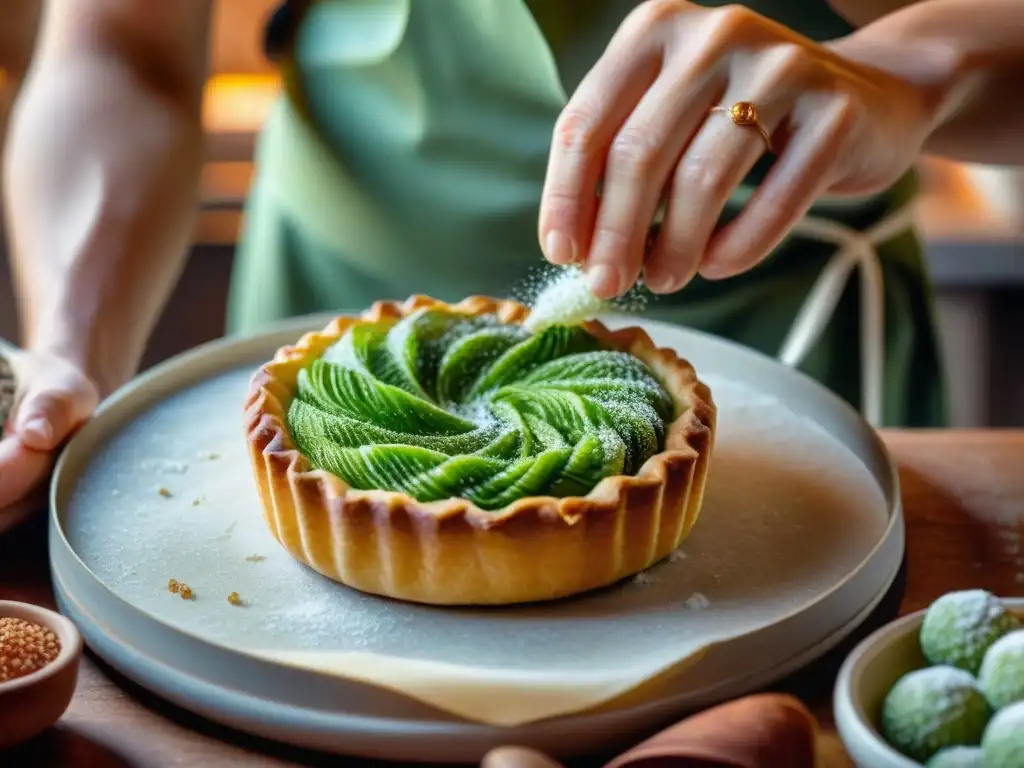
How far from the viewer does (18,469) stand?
182 cm

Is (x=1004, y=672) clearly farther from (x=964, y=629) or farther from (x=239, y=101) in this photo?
(x=239, y=101)

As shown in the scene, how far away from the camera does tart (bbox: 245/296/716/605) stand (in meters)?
1.63

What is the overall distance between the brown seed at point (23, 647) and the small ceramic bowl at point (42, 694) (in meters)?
0.01

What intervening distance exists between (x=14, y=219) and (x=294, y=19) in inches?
31.7

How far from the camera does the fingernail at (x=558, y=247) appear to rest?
181 cm

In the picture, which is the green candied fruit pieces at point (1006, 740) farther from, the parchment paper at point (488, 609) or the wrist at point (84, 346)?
the wrist at point (84, 346)

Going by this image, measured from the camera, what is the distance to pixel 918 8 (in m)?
2.26

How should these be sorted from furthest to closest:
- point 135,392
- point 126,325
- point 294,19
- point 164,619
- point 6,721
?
point 294,19
point 126,325
point 135,392
point 164,619
point 6,721

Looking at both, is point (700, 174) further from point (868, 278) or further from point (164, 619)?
point (868, 278)

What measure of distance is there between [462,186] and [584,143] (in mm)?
1007

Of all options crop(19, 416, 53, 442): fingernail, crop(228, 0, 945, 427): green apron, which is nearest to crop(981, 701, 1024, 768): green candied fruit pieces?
crop(19, 416, 53, 442): fingernail

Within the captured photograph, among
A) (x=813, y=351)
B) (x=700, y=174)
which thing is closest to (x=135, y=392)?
(x=700, y=174)

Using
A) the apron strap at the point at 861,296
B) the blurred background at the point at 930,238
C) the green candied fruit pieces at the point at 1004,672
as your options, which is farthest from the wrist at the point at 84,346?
the blurred background at the point at 930,238

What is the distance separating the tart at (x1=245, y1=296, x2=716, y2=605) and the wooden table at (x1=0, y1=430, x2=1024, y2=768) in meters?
0.30
